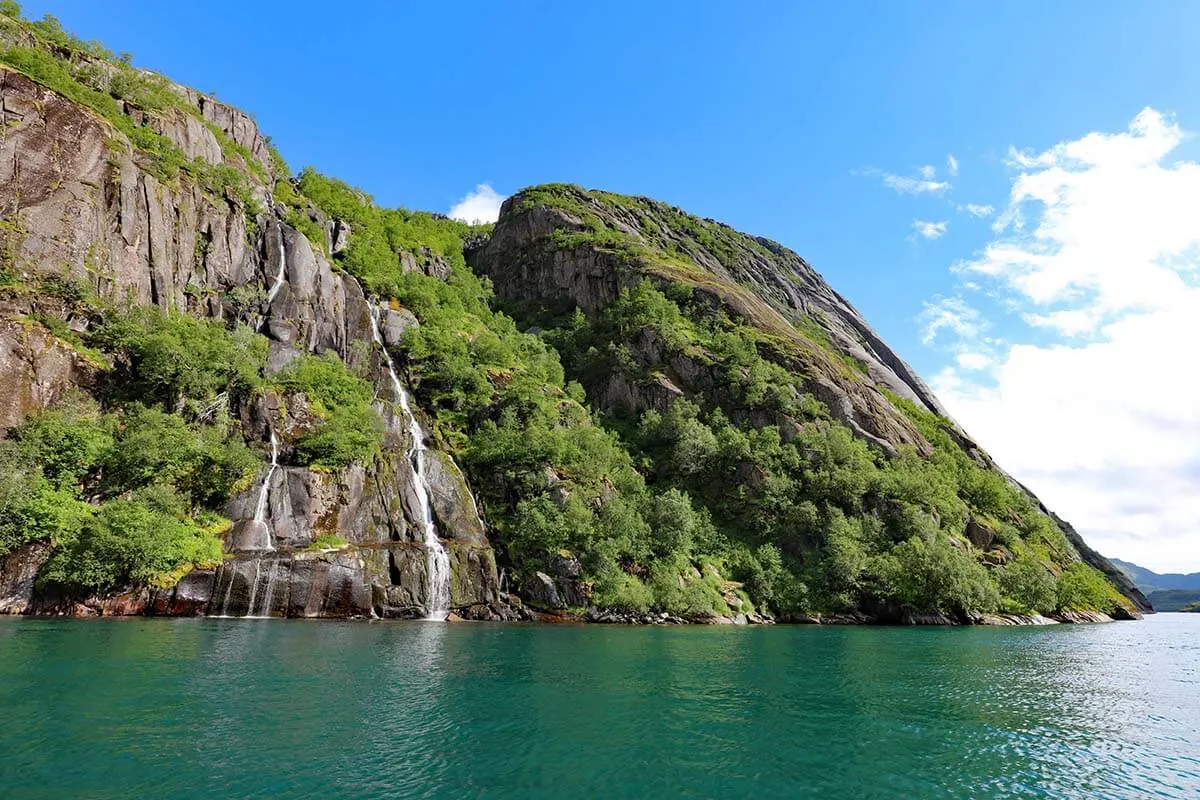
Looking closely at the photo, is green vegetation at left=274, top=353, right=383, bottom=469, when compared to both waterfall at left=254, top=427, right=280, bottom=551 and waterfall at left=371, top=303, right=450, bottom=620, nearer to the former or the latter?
waterfall at left=254, top=427, right=280, bottom=551

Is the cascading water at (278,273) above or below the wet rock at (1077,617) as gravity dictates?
above

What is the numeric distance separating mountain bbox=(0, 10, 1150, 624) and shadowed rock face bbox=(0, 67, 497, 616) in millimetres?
249

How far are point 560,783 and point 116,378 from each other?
195ft

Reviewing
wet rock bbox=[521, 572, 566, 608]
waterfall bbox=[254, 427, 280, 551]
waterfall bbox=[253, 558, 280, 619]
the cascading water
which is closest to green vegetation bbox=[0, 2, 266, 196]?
the cascading water

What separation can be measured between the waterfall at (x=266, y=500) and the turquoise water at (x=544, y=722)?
13869 millimetres

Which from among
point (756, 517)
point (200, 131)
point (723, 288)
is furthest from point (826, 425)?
point (200, 131)

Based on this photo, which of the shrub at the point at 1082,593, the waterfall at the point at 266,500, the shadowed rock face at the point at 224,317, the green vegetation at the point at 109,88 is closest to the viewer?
the shadowed rock face at the point at 224,317

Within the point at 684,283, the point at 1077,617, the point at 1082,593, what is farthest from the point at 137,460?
the point at 1082,593

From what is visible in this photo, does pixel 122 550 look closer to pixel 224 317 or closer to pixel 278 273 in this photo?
pixel 224 317

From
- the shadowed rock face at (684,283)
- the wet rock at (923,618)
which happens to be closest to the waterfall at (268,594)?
the shadowed rock face at (684,283)

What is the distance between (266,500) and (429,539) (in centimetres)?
1465

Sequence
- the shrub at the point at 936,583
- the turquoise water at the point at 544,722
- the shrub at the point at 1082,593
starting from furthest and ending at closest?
1. the shrub at the point at 1082,593
2. the shrub at the point at 936,583
3. the turquoise water at the point at 544,722

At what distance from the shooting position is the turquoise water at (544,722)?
1488 cm

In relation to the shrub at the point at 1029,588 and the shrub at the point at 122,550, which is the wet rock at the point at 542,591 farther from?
the shrub at the point at 1029,588
